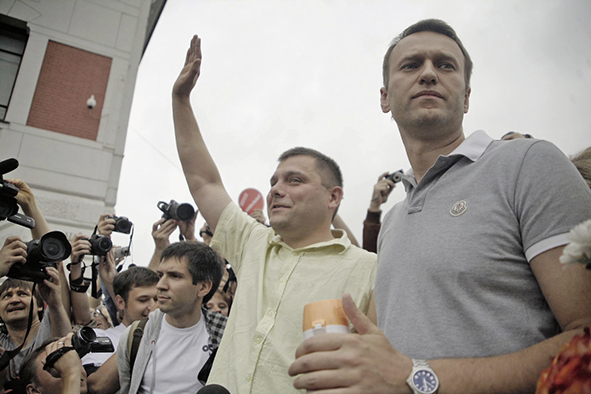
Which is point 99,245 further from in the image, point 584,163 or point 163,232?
point 584,163

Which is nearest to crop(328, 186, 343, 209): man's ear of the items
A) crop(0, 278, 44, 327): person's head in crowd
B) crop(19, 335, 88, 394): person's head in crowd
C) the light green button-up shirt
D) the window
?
the light green button-up shirt

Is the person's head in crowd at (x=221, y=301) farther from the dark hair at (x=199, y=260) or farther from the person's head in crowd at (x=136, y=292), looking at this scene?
the dark hair at (x=199, y=260)

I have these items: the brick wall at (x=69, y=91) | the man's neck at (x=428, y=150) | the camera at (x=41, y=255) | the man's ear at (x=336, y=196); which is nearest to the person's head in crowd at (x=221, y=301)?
the camera at (x=41, y=255)

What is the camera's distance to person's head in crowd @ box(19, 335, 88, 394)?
2383mm

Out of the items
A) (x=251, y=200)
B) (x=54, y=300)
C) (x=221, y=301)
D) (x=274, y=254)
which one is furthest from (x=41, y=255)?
(x=251, y=200)

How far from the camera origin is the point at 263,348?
1.73 metres

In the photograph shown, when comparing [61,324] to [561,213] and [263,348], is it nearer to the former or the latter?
[263,348]

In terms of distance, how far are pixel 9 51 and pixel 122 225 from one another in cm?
595

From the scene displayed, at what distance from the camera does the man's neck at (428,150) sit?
4.78ft

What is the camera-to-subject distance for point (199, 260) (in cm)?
304

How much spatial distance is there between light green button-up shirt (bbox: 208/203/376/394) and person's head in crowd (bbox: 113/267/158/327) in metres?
1.64

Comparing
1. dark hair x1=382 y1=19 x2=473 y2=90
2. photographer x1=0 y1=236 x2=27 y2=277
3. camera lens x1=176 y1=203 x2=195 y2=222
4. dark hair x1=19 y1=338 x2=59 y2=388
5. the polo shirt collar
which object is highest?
dark hair x1=382 y1=19 x2=473 y2=90

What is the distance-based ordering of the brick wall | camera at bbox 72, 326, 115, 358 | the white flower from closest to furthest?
the white flower
camera at bbox 72, 326, 115, 358
the brick wall

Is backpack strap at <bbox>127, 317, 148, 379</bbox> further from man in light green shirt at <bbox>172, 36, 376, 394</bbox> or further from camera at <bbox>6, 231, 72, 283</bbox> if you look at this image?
man in light green shirt at <bbox>172, 36, 376, 394</bbox>
